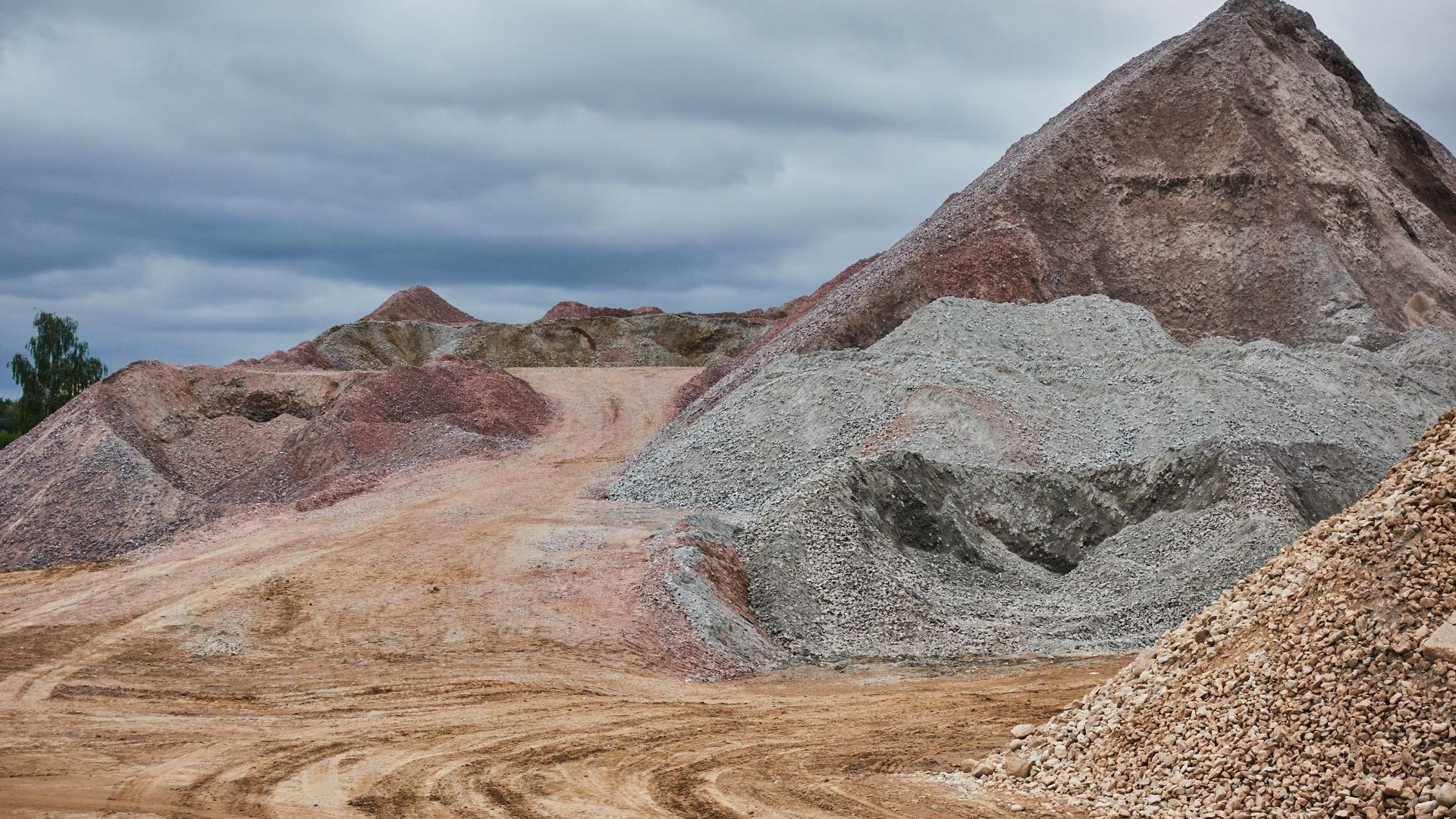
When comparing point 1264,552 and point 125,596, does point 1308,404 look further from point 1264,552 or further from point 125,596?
point 125,596

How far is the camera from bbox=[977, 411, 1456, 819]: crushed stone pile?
29.5 ft

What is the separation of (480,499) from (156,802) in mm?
15697

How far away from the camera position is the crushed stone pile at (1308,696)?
8992mm

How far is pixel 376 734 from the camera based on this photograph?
13906 millimetres

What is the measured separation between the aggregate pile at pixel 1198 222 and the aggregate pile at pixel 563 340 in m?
21.3

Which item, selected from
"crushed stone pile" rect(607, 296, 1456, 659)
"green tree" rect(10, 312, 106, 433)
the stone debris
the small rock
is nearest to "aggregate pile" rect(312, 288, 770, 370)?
the stone debris

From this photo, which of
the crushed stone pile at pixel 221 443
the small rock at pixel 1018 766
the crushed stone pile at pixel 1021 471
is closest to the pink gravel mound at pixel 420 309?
the crushed stone pile at pixel 221 443

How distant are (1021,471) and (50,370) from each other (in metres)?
42.4

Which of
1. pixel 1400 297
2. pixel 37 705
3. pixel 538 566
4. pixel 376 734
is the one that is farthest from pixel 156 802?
pixel 1400 297

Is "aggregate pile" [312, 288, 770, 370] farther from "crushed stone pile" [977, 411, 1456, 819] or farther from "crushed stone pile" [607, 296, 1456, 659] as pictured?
"crushed stone pile" [977, 411, 1456, 819]

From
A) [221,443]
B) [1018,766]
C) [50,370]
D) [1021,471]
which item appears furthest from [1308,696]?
[50,370]

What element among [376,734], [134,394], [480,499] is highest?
[134,394]

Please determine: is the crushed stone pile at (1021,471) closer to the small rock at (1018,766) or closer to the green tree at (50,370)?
the small rock at (1018,766)

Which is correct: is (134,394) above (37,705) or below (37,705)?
above
